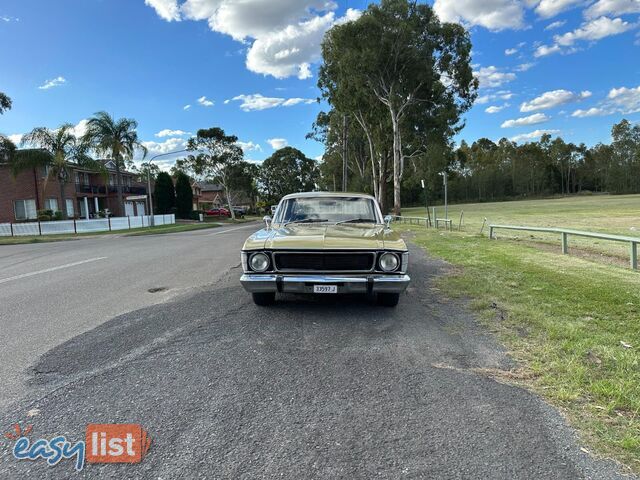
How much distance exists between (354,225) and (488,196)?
106 meters

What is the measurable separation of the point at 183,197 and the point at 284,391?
52.9 meters

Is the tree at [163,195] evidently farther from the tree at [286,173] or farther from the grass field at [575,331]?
the grass field at [575,331]

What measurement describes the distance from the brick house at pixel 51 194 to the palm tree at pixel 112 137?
2.46 meters

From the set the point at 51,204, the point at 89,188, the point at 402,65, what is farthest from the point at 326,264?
the point at 89,188

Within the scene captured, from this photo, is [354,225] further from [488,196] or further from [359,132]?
[488,196]

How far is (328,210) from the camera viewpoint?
21.7 ft

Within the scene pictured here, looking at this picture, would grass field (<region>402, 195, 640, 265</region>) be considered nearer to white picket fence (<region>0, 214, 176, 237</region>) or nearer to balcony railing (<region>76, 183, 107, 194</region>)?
white picket fence (<region>0, 214, 176, 237</region>)

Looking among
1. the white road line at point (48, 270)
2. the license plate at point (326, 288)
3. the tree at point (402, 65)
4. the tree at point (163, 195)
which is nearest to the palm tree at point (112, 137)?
the tree at point (163, 195)

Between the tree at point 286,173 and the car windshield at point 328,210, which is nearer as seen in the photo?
the car windshield at point 328,210

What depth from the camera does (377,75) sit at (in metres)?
29.6

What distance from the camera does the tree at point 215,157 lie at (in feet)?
170

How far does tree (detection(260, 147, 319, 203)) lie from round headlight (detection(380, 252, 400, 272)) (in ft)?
251

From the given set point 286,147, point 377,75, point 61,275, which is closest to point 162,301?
point 61,275

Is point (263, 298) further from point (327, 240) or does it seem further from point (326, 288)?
point (327, 240)
